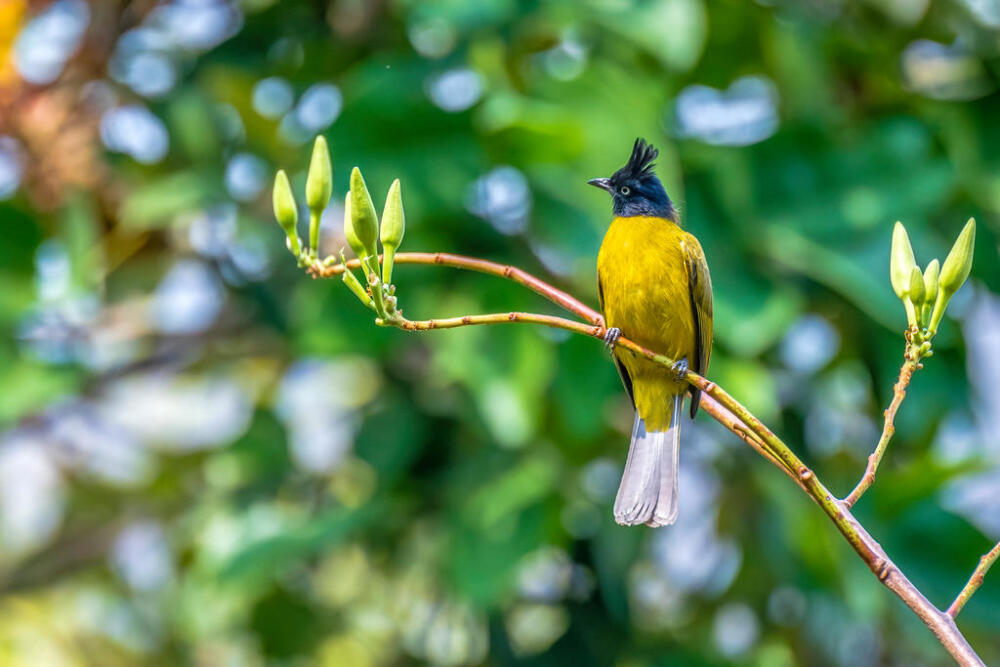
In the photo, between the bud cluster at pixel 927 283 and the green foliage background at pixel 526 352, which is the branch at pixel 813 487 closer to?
the bud cluster at pixel 927 283

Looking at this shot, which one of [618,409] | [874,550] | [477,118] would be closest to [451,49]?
[477,118]

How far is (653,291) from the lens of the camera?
1568 millimetres

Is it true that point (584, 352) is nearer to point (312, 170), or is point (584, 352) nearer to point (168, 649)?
point (312, 170)

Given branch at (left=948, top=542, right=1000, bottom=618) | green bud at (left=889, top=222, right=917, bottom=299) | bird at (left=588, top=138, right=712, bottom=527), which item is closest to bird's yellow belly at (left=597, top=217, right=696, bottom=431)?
bird at (left=588, top=138, right=712, bottom=527)

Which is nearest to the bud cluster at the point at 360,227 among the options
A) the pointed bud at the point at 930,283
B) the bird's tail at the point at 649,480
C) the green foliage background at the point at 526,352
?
the bird's tail at the point at 649,480

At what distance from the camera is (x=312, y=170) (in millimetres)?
1084

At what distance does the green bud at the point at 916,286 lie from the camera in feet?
3.27

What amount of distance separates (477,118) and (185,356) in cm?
139

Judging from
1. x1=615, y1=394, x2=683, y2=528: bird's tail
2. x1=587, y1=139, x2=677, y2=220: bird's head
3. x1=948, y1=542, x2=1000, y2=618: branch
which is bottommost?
x1=615, y1=394, x2=683, y2=528: bird's tail

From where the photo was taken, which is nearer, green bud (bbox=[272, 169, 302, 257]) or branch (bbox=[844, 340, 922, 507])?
branch (bbox=[844, 340, 922, 507])

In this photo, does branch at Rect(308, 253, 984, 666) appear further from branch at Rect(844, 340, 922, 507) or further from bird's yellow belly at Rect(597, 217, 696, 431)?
bird's yellow belly at Rect(597, 217, 696, 431)

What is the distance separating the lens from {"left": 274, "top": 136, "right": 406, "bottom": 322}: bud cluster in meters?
1.00

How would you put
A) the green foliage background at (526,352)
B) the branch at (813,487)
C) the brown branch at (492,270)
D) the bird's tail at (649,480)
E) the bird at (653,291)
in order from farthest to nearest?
the green foliage background at (526,352), the bird at (653,291), the bird's tail at (649,480), the brown branch at (492,270), the branch at (813,487)

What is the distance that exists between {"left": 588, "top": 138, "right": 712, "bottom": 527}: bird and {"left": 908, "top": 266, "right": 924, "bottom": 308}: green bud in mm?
536
